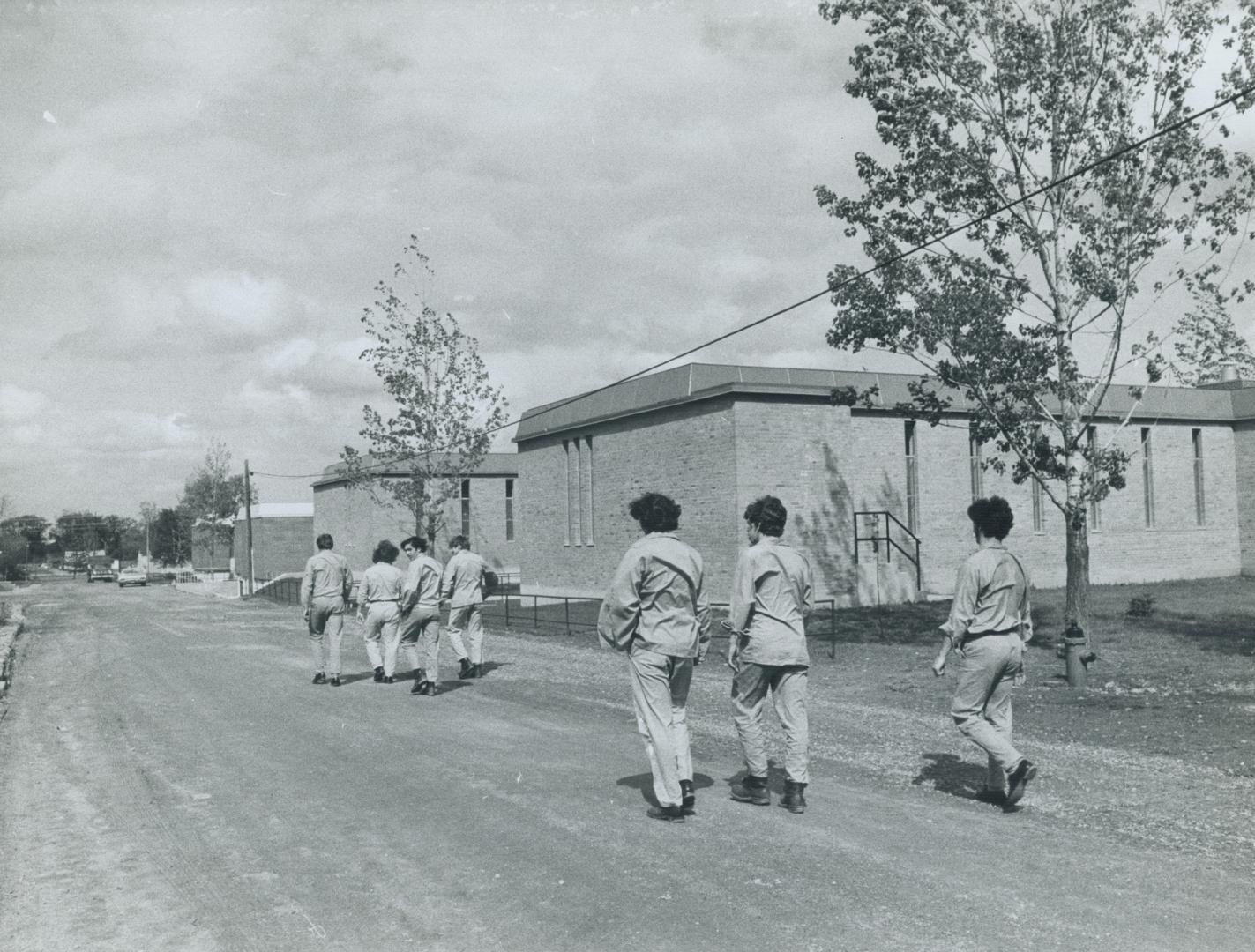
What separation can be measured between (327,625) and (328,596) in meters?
0.52

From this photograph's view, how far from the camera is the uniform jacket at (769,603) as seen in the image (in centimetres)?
647

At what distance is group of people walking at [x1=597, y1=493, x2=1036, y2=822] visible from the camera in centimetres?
637

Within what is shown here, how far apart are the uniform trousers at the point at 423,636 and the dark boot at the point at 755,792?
6291mm

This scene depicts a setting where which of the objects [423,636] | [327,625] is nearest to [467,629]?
[423,636]

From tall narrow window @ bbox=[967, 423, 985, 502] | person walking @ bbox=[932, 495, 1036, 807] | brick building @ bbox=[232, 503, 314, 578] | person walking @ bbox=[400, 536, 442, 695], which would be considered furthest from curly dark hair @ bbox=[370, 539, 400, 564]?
brick building @ bbox=[232, 503, 314, 578]

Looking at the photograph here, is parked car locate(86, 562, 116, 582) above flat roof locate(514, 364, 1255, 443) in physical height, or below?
below

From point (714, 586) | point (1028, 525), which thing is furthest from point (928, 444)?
point (714, 586)

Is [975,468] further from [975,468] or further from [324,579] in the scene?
[324,579]

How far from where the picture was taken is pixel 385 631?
1352cm

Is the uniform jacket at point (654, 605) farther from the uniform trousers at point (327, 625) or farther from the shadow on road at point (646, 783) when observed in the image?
the uniform trousers at point (327, 625)

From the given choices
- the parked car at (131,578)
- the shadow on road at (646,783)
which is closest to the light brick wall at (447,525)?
the parked car at (131,578)

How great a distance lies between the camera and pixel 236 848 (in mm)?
5793

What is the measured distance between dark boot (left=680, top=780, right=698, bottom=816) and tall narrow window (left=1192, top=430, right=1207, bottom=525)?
32841 mm

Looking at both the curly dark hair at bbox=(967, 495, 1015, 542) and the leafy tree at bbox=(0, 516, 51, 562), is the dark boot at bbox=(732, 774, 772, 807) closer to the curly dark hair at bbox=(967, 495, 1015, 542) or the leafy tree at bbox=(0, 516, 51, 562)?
the curly dark hair at bbox=(967, 495, 1015, 542)
